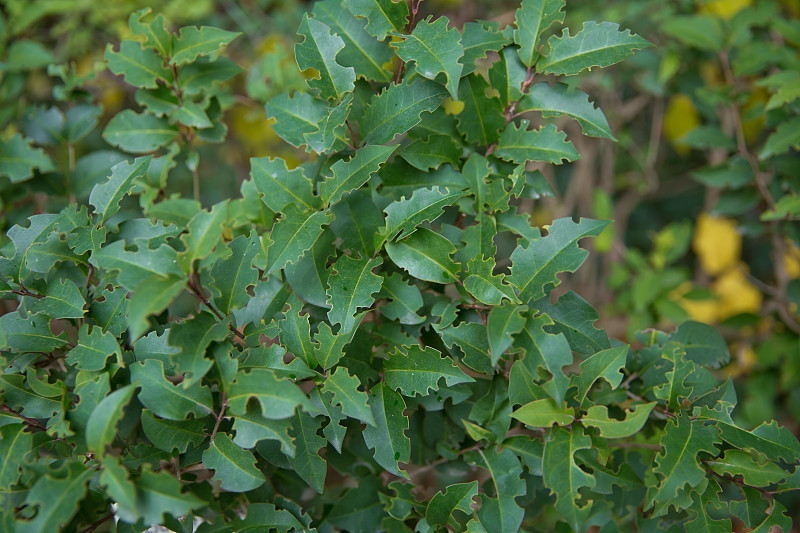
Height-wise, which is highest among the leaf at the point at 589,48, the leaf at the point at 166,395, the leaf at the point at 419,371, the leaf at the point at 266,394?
the leaf at the point at 589,48

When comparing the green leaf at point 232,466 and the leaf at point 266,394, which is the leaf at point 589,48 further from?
the green leaf at point 232,466

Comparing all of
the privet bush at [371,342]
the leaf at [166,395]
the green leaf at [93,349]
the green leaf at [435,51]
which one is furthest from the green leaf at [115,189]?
the green leaf at [435,51]

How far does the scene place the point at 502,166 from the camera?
1172mm

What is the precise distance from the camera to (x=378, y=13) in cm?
108

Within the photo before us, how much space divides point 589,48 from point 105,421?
103cm

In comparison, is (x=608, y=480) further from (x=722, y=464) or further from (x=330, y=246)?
(x=330, y=246)

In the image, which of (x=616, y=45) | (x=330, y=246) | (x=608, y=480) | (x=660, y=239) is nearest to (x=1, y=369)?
(x=330, y=246)

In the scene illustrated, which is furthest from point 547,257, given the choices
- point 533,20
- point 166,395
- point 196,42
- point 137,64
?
point 137,64

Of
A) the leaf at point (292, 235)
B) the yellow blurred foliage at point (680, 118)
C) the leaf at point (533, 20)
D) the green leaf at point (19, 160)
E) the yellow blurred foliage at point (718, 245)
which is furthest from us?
the yellow blurred foliage at point (680, 118)

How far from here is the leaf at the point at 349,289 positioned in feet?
3.22

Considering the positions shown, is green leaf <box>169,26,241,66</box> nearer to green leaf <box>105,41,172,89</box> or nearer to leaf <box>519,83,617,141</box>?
green leaf <box>105,41,172,89</box>

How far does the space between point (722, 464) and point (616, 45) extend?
0.77 metres

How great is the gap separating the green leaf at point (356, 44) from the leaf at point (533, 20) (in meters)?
0.25

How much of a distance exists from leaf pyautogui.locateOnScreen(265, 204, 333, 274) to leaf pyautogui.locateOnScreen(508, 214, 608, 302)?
13.5 inches
